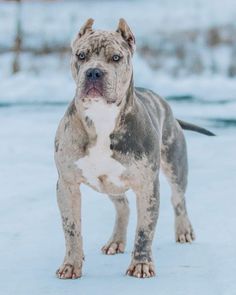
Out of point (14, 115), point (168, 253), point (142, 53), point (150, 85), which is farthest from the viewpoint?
point (142, 53)

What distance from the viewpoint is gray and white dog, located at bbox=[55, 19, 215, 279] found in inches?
179

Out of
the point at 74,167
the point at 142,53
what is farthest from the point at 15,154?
the point at 142,53

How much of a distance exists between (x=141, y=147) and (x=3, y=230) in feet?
5.60

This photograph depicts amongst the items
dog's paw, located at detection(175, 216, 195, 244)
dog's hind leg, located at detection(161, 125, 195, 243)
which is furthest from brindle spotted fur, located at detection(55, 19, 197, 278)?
dog's paw, located at detection(175, 216, 195, 244)

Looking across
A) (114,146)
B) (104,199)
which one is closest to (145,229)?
(114,146)

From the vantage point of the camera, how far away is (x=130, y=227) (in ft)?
20.7

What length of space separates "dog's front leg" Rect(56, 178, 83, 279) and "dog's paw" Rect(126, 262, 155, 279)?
288 millimetres

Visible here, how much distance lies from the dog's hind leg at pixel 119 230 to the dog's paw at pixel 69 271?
640mm

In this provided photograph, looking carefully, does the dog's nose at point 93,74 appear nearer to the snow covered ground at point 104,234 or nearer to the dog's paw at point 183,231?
the snow covered ground at point 104,234

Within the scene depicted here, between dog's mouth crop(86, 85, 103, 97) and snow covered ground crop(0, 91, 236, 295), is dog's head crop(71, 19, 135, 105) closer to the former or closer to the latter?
dog's mouth crop(86, 85, 103, 97)

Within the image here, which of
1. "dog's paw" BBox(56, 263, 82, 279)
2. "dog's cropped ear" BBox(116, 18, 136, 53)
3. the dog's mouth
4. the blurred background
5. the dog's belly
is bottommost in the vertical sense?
the blurred background

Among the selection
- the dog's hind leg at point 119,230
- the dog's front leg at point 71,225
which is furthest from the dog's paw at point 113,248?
the dog's front leg at point 71,225

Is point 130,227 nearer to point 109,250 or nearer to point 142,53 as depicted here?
point 109,250

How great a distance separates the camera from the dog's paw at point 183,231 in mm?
5785
